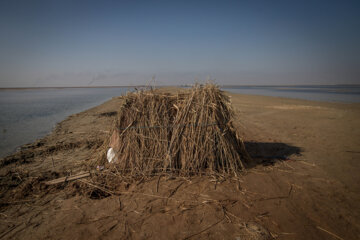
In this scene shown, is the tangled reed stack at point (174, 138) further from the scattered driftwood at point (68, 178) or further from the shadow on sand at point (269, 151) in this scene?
the shadow on sand at point (269, 151)

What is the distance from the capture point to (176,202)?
9.46ft

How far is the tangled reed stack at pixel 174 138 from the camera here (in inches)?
Answer: 146

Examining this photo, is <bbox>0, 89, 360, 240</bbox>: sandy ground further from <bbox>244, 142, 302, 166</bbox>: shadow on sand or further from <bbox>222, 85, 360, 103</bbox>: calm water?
<bbox>222, 85, 360, 103</bbox>: calm water

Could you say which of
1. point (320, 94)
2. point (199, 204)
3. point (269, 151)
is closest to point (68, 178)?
point (199, 204)

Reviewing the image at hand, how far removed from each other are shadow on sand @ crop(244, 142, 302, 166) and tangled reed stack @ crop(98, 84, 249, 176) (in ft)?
3.30

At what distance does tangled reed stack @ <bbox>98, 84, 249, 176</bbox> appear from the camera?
3.71 m

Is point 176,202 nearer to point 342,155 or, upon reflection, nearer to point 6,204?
point 6,204

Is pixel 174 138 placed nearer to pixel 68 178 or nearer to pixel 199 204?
pixel 199 204

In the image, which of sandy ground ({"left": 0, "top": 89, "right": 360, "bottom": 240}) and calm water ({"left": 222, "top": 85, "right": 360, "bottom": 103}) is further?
calm water ({"left": 222, "top": 85, "right": 360, "bottom": 103})

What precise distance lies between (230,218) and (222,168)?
1.40 metres

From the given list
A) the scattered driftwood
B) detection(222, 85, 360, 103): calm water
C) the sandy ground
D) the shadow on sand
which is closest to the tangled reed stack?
the sandy ground

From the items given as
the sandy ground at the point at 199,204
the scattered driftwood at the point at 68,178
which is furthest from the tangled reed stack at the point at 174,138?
the scattered driftwood at the point at 68,178

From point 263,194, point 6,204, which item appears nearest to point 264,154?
point 263,194

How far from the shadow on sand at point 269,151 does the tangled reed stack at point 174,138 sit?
1.01 meters
